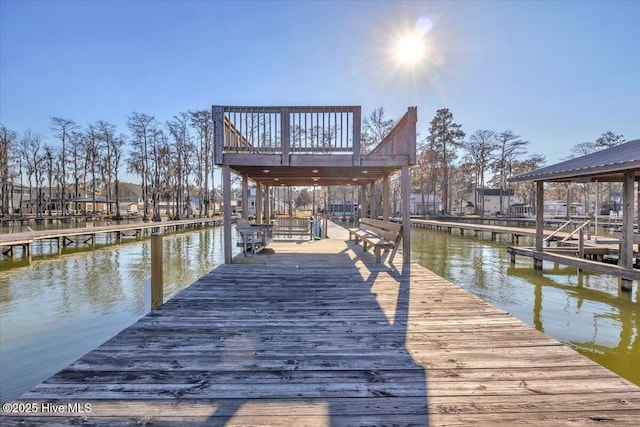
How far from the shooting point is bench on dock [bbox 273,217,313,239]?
11413 mm

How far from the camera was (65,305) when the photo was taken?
6453mm

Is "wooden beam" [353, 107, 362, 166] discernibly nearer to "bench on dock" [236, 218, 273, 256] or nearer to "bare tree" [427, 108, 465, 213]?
"bench on dock" [236, 218, 273, 256]

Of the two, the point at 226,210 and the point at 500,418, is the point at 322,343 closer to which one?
the point at 500,418

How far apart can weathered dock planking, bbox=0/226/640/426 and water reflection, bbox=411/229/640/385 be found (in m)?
2.02

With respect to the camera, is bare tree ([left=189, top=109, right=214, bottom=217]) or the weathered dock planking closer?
the weathered dock planking

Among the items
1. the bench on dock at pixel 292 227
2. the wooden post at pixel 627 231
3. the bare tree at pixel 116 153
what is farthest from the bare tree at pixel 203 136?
the wooden post at pixel 627 231

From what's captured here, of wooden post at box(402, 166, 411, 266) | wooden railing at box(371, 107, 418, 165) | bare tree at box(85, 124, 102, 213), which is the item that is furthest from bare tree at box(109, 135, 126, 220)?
wooden post at box(402, 166, 411, 266)

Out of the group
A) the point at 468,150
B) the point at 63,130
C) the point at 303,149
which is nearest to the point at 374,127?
the point at 468,150

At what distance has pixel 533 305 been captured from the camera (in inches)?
249

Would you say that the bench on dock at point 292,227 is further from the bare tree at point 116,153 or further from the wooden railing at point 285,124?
the bare tree at point 116,153

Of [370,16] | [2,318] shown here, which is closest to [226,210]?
[2,318]

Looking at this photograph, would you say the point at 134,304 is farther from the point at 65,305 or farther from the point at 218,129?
the point at 218,129

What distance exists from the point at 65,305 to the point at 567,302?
1047cm

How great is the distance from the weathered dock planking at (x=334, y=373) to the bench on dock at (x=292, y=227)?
290 inches
